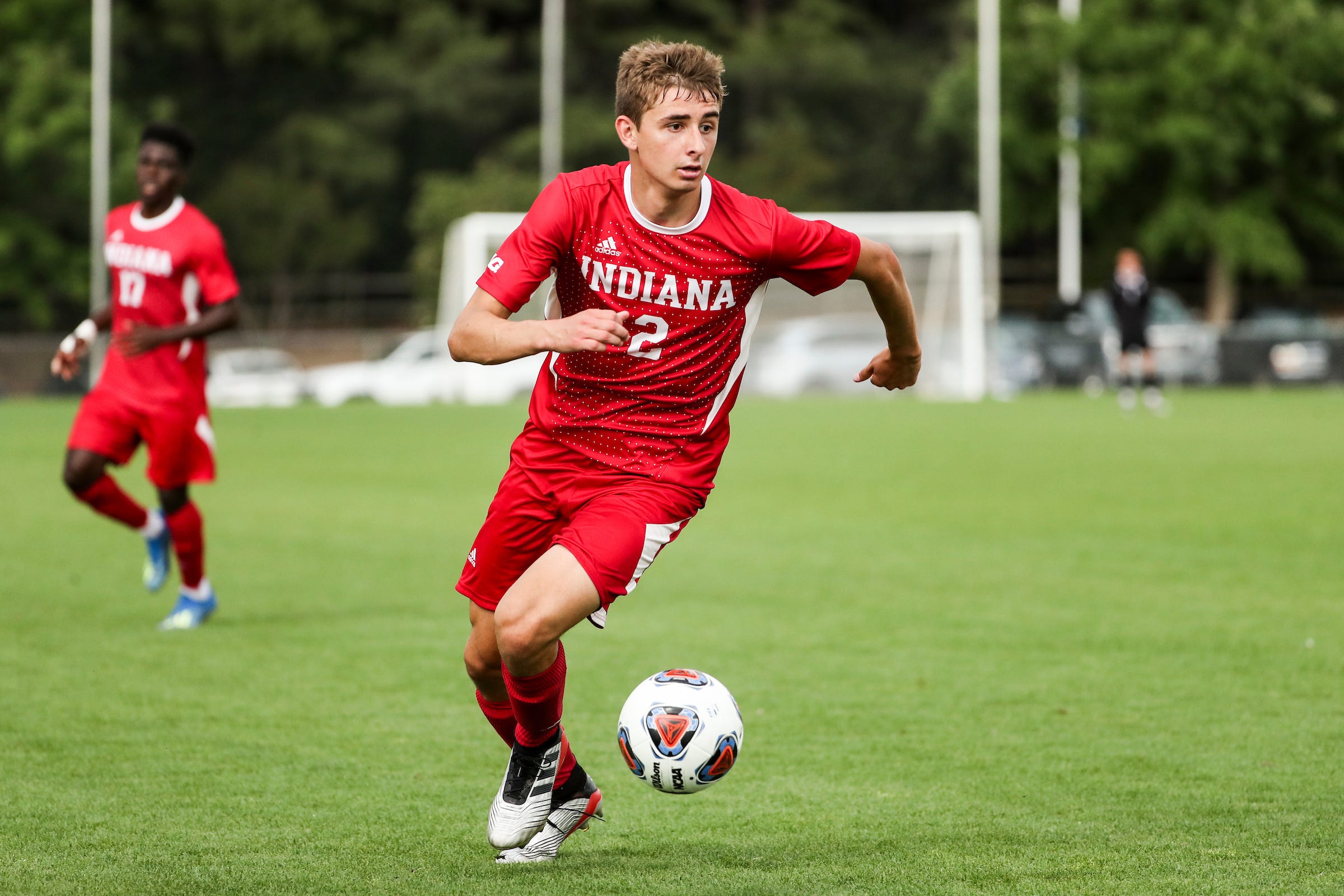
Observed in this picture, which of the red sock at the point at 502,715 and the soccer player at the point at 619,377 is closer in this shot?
the soccer player at the point at 619,377

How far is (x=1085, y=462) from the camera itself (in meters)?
16.4

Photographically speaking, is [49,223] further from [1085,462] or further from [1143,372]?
[1085,462]

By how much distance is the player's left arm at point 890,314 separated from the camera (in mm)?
4754

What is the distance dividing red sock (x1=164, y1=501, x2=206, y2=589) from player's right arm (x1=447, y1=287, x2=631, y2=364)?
14.6 ft

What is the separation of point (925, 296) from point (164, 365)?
23.6 meters

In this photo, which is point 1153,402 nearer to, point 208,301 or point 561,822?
point 208,301

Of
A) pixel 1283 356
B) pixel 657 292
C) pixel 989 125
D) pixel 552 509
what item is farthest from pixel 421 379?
pixel 657 292

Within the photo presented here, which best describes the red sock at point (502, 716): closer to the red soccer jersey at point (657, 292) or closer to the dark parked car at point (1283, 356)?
the red soccer jersey at point (657, 292)

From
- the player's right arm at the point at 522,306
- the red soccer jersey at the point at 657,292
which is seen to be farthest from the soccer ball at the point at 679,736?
the player's right arm at the point at 522,306

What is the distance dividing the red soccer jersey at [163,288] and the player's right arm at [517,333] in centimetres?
435

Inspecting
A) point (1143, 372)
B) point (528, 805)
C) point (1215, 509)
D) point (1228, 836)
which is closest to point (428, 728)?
point (528, 805)

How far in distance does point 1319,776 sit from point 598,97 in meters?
44.4

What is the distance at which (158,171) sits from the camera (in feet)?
27.1

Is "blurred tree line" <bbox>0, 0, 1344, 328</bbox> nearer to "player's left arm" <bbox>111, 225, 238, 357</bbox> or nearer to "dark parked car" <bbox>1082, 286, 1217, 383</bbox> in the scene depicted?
"dark parked car" <bbox>1082, 286, 1217, 383</bbox>
